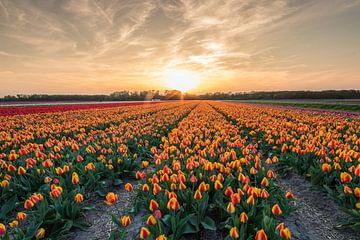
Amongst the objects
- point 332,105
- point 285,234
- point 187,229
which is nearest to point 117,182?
point 187,229

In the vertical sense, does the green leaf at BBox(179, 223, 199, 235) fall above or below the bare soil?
above

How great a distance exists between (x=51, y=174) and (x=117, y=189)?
1372 mm

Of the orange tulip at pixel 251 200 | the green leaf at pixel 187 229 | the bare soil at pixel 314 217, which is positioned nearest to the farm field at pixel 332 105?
the bare soil at pixel 314 217

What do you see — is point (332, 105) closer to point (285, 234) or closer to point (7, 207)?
point (285, 234)

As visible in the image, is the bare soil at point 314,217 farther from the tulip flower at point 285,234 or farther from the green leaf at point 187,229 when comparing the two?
the green leaf at point 187,229

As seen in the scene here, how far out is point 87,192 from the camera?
15.7 ft

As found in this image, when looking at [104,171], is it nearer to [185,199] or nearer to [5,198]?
[5,198]

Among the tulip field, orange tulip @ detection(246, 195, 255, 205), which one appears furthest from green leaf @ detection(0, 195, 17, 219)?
orange tulip @ detection(246, 195, 255, 205)

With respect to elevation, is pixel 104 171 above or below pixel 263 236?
below

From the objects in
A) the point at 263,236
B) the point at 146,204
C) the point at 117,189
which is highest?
the point at 263,236

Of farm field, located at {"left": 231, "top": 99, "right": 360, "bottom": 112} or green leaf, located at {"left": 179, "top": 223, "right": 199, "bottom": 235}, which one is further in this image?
farm field, located at {"left": 231, "top": 99, "right": 360, "bottom": 112}

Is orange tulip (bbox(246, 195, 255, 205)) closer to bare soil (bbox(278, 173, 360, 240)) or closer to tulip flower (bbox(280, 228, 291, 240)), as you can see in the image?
tulip flower (bbox(280, 228, 291, 240))

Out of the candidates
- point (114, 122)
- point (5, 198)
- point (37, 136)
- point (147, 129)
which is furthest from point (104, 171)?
point (114, 122)

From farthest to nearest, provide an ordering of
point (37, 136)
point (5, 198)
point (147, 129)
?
point (147, 129), point (37, 136), point (5, 198)
